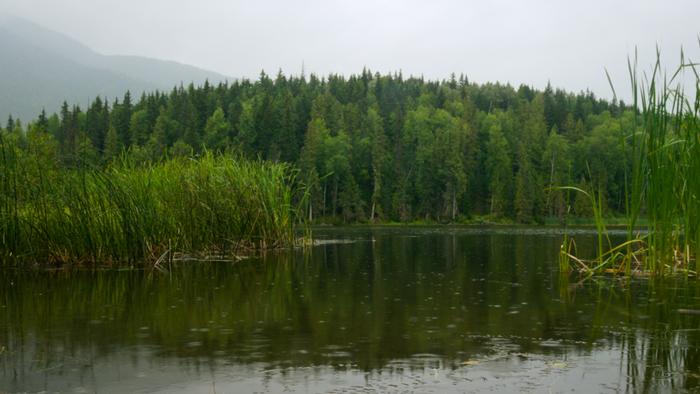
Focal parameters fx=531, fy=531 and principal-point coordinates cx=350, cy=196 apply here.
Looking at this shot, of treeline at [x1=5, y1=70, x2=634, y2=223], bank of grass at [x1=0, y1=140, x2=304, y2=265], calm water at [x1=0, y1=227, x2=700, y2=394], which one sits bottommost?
calm water at [x1=0, y1=227, x2=700, y2=394]

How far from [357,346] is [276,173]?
12.1 meters

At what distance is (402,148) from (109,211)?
10113 cm

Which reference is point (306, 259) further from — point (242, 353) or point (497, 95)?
point (497, 95)

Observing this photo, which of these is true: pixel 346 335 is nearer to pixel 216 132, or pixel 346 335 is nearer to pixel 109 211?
pixel 109 211

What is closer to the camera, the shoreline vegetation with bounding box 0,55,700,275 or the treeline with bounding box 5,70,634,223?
the shoreline vegetation with bounding box 0,55,700,275

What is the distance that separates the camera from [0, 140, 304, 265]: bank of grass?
1027 centimetres

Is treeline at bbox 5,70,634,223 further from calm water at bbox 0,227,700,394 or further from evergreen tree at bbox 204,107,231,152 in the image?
calm water at bbox 0,227,700,394

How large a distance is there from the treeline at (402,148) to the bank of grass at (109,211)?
224 ft

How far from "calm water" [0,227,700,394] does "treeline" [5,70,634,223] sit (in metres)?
74.3

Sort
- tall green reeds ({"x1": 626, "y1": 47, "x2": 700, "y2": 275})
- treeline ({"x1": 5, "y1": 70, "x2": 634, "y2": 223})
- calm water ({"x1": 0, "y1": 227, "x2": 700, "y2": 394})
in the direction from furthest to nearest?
treeline ({"x1": 5, "y1": 70, "x2": 634, "y2": 223}), tall green reeds ({"x1": 626, "y1": 47, "x2": 700, "y2": 275}), calm water ({"x1": 0, "y1": 227, "x2": 700, "y2": 394})

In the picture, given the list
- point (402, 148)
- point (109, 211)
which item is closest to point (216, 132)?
point (402, 148)

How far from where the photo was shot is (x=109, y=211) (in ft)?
34.2

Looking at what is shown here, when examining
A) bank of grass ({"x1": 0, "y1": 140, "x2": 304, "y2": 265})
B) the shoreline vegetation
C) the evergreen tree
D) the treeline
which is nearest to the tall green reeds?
the shoreline vegetation

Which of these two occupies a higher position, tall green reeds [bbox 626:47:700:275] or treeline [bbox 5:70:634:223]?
treeline [bbox 5:70:634:223]
